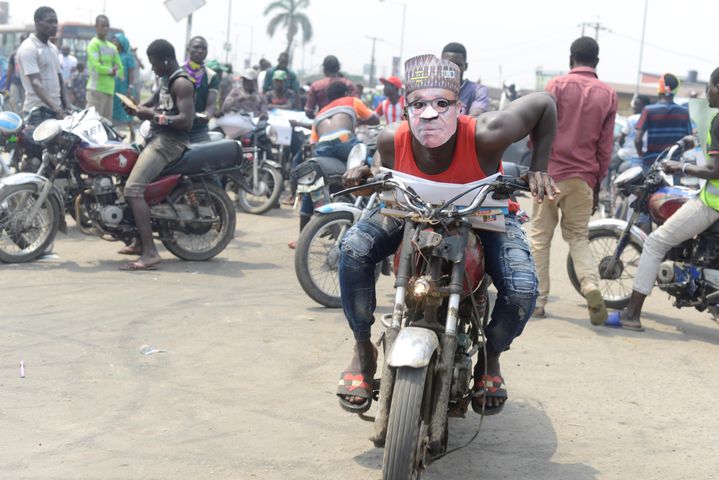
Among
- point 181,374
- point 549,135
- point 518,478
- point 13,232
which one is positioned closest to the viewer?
point 518,478

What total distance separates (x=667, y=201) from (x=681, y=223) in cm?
49

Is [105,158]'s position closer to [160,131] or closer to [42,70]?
[160,131]

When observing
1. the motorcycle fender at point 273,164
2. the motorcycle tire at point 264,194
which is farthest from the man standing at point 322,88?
the motorcycle tire at point 264,194

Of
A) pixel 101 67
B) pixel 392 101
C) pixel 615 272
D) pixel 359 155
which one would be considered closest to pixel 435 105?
pixel 359 155

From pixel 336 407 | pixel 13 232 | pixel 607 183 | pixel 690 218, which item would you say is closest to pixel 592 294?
pixel 690 218

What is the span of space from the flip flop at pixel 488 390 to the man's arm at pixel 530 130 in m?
0.87

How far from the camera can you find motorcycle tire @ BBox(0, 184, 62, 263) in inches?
330

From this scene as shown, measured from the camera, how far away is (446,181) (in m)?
4.32

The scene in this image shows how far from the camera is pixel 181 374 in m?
5.61

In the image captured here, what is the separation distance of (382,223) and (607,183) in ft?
42.5

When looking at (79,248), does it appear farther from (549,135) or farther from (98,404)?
(549,135)

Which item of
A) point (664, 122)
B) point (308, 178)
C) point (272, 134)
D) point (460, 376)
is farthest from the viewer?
point (272, 134)

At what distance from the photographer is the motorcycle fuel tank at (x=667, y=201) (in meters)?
7.53

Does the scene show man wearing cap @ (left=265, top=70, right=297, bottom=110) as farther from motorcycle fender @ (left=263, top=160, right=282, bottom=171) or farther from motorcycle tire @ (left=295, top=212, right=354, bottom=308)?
motorcycle tire @ (left=295, top=212, right=354, bottom=308)
